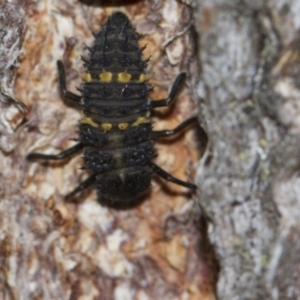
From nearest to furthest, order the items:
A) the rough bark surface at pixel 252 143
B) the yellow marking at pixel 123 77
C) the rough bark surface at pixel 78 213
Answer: the rough bark surface at pixel 252 143 < the yellow marking at pixel 123 77 < the rough bark surface at pixel 78 213

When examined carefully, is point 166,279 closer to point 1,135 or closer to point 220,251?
point 220,251

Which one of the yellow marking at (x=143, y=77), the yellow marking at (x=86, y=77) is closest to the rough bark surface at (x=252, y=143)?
the yellow marking at (x=143, y=77)

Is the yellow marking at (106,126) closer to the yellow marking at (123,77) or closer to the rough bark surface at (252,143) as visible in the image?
the yellow marking at (123,77)

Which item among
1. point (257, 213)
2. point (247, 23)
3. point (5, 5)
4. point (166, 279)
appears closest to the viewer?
point (247, 23)

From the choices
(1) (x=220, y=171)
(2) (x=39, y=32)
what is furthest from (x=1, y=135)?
(1) (x=220, y=171)

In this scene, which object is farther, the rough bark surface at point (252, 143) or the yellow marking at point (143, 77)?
the yellow marking at point (143, 77)

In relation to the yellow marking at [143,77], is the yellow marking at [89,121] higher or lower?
lower

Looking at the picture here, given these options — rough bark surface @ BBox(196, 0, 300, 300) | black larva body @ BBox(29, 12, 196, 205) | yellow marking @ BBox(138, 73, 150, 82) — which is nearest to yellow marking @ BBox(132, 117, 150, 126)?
black larva body @ BBox(29, 12, 196, 205)
